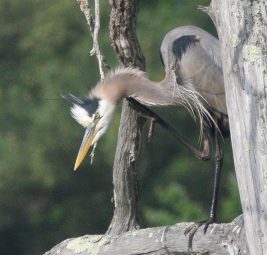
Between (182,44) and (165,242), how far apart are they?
106cm

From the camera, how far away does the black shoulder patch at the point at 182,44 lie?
5.21 m

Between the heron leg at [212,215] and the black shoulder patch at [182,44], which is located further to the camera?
the black shoulder patch at [182,44]

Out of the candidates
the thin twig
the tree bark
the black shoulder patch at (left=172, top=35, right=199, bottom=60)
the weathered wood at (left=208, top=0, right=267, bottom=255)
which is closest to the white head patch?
the tree bark

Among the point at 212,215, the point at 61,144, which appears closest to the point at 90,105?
the point at 212,215

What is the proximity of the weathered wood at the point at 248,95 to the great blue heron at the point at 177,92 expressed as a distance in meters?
1.32

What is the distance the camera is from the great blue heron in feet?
16.5

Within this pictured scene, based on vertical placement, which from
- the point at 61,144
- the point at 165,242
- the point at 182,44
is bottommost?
the point at 165,242

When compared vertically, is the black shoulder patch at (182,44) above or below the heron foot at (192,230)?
above

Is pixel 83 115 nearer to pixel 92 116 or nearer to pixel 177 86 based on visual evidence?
pixel 92 116

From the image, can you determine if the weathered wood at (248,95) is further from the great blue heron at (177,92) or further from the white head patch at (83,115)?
the white head patch at (83,115)

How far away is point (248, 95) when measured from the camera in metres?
3.58

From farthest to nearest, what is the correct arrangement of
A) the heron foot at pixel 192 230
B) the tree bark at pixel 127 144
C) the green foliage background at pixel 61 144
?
the green foliage background at pixel 61 144
the tree bark at pixel 127 144
the heron foot at pixel 192 230

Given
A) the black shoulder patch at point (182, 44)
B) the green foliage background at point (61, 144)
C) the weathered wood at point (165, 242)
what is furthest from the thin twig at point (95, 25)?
the green foliage background at point (61, 144)

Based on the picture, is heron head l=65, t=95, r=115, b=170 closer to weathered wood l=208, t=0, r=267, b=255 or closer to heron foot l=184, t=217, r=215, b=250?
heron foot l=184, t=217, r=215, b=250
